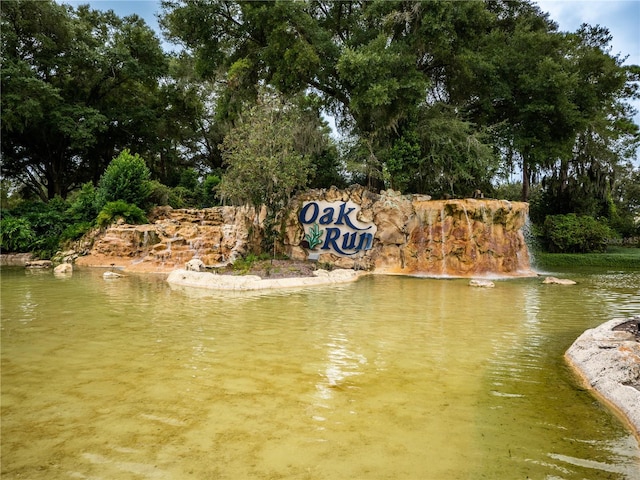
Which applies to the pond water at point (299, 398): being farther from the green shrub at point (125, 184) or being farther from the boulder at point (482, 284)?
the green shrub at point (125, 184)

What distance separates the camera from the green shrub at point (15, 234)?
16.8 m

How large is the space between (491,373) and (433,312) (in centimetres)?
318

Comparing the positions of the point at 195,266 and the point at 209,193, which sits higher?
the point at 209,193

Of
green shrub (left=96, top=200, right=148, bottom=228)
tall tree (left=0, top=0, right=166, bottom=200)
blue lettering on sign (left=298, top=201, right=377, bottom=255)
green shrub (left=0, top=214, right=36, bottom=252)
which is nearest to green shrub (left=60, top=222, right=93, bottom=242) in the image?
green shrub (left=96, top=200, right=148, bottom=228)

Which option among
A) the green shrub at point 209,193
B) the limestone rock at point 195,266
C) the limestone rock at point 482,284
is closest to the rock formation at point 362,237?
the limestone rock at point 195,266

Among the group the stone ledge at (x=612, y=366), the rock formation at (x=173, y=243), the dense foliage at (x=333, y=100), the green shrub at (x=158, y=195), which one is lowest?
the stone ledge at (x=612, y=366)

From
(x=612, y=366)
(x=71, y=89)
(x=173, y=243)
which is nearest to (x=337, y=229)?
(x=173, y=243)

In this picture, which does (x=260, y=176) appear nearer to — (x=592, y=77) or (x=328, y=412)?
(x=328, y=412)

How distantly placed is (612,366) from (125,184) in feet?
59.0

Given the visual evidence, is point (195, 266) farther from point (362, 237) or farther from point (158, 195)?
point (158, 195)

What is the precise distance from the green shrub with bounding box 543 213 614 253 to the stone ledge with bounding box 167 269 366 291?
1256cm

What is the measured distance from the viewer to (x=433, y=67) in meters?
18.7

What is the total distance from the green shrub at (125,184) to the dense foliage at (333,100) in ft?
0.21

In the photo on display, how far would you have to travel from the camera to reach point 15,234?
17.0 metres
